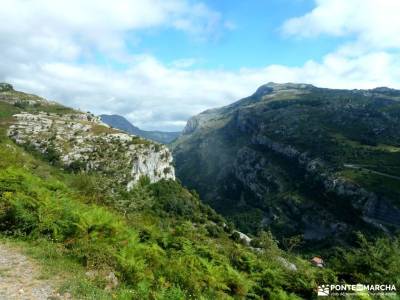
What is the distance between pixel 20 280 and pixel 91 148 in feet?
528

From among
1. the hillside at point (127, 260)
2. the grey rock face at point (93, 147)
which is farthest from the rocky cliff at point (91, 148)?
the hillside at point (127, 260)

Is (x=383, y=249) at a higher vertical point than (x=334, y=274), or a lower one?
higher

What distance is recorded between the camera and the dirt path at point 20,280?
12.3 metres

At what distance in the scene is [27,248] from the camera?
638 inches

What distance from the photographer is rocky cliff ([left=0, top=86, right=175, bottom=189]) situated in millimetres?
154250

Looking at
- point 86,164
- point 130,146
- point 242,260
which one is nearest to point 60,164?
point 86,164

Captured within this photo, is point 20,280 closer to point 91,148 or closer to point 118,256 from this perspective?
point 118,256

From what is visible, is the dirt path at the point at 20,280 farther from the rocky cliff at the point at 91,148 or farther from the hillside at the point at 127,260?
the rocky cliff at the point at 91,148

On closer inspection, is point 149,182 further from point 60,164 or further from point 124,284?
point 124,284

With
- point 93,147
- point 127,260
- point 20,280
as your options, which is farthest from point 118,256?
point 93,147

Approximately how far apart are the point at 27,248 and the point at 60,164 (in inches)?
5606

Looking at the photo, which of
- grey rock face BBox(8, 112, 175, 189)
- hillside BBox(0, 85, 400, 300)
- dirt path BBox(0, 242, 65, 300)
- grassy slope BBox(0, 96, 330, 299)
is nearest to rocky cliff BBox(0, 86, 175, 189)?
grey rock face BBox(8, 112, 175, 189)

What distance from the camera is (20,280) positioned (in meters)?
13.3

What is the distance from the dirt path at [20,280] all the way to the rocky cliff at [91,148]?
128m
